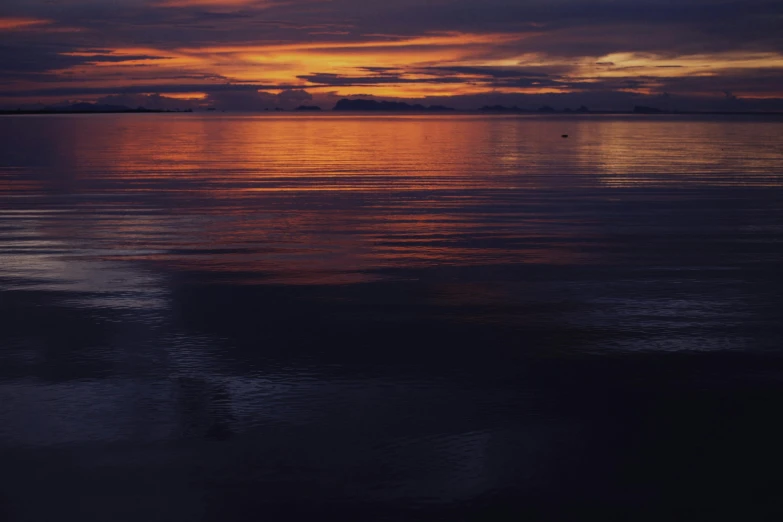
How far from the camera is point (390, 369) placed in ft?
26.2

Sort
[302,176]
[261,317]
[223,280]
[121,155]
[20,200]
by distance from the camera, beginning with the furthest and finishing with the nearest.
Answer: [121,155], [302,176], [20,200], [223,280], [261,317]

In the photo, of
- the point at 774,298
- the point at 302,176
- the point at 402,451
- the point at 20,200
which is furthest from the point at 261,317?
the point at 302,176

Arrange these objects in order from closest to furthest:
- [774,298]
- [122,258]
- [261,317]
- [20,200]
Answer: [261,317] → [774,298] → [122,258] → [20,200]

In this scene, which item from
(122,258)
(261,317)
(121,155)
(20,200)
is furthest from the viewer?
(121,155)

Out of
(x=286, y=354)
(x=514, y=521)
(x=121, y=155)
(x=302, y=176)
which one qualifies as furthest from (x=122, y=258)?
(x=121, y=155)

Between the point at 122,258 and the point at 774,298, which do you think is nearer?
the point at 774,298

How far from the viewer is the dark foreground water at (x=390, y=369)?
5.51 metres

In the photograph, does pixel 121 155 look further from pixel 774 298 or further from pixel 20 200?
pixel 774 298

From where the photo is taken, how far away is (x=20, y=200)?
22.0m

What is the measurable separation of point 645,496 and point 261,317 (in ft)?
17.9

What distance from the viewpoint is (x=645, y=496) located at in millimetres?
5453

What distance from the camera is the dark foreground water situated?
5.51m

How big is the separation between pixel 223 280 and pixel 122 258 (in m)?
2.44

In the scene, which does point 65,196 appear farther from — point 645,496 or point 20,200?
point 645,496
